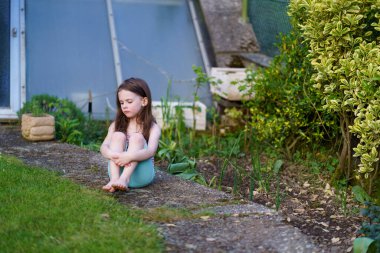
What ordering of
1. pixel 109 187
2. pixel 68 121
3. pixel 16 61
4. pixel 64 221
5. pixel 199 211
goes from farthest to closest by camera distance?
pixel 16 61, pixel 68 121, pixel 109 187, pixel 199 211, pixel 64 221

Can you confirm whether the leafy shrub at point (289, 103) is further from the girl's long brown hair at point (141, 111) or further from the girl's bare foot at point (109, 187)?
the girl's bare foot at point (109, 187)

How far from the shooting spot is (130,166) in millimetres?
4641

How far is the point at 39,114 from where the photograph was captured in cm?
660

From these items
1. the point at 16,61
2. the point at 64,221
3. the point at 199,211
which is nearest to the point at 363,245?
the point at 199,211

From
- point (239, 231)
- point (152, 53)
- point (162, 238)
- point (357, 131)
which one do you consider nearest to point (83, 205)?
point (162, 238)

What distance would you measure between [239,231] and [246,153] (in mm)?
2783

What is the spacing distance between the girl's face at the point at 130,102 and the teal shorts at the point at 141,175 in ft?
1.14

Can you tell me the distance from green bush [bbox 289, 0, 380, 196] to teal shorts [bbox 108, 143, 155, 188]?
55.2 inches

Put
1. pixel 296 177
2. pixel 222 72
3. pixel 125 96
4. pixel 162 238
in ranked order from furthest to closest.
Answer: pixel 222 72, pixel 296 177, pixel 125 96, pixel 162 238

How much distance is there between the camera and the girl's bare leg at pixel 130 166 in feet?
14.8

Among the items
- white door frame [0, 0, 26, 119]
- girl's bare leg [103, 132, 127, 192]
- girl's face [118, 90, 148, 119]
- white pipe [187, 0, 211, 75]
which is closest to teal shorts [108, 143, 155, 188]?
girl's bare leg [103, 132, 127, 192]

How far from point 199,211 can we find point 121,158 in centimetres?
67

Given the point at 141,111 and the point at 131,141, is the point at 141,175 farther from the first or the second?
the point at 141,111

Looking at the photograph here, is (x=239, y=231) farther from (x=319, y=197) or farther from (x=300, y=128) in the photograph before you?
(x=300, y=128)
